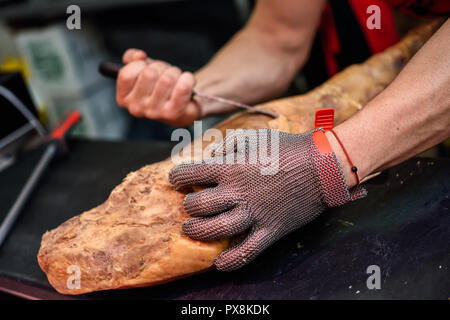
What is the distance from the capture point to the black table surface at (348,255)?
93cm

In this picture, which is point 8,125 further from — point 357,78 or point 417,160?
point 417,160

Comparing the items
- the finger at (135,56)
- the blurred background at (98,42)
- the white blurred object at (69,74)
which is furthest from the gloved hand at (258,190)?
the white blurred object at (69,74)

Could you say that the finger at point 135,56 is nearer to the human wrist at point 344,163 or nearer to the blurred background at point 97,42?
the human wrist at point 344,163

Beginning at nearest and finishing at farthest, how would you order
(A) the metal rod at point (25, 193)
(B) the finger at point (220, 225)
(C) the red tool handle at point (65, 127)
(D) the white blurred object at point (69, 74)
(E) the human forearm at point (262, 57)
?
(B) the finger at point (220, 225)
(A) the metal rod at point (25, 193)
(E) the human forearm at point (262, 57)
(C) the red tool handle at point (65, 127)
(D) the white blurred object at point (69, 74)

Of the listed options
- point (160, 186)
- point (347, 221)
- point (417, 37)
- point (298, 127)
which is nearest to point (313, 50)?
point (417, 37)

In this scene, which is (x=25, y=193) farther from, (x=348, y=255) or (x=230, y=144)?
(x=348, y=255)

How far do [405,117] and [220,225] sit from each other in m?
0.55

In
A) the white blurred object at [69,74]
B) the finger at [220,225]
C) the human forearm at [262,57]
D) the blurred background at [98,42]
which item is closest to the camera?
the finger at [220,225]

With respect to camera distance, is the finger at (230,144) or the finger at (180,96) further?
the finger at (180,96)

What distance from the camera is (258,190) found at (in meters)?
0.93

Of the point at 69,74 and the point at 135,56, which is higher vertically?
the point at 135,56

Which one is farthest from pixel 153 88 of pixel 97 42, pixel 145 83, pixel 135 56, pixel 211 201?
pixel 97 42

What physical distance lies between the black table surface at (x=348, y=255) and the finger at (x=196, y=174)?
0.87 feet

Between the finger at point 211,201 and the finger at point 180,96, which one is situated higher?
the finger at point 180,96
